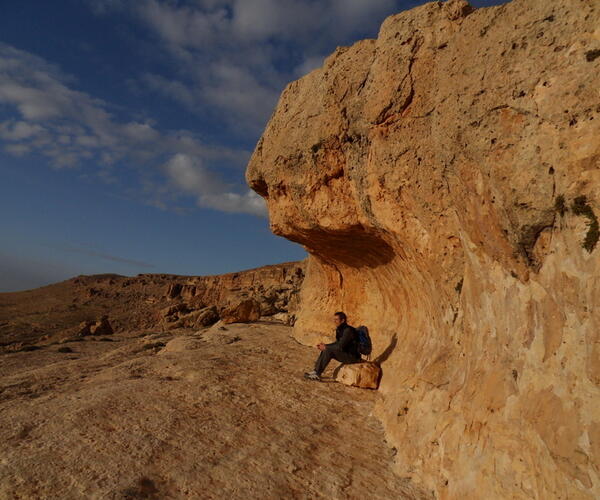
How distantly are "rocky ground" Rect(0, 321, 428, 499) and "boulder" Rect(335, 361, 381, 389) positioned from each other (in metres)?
0.15

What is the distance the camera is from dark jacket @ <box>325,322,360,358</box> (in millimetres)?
7309

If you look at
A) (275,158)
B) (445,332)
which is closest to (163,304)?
(275,158)

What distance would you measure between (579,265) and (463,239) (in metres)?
1.85

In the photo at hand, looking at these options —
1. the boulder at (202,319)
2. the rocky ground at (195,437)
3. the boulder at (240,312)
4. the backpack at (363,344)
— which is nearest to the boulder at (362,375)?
the rocky ground at (195,437)

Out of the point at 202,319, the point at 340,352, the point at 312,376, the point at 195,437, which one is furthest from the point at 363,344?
the point at 202,319

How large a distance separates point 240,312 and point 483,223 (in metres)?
11.7

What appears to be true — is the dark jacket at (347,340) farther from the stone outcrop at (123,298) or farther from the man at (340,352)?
the stone outcrop at (123,298)

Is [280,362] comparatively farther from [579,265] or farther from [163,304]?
[163,304]

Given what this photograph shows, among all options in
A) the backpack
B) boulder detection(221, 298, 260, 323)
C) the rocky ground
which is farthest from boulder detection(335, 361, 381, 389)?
boulder detection(221, 298, 260, 323)

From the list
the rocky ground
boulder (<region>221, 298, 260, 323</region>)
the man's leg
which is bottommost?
the rocky ground

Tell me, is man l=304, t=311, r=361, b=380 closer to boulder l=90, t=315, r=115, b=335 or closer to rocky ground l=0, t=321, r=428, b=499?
rocky ground l=0, t=321, r=428, b=499

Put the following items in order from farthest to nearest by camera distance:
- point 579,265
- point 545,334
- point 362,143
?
point 362,143 → point 545,334 → point 579,265

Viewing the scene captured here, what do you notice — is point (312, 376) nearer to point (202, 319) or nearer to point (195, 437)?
point (195, 437)

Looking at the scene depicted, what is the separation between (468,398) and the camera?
3.98 metres
